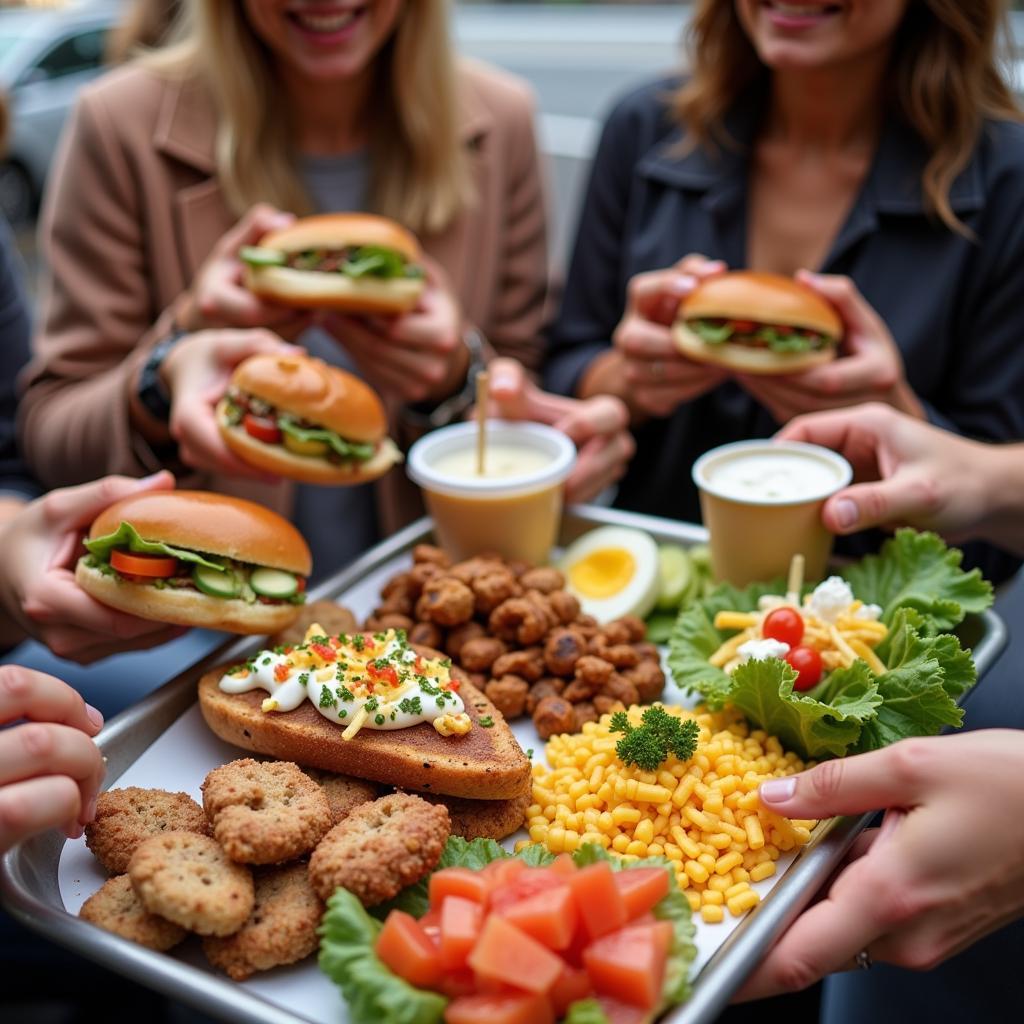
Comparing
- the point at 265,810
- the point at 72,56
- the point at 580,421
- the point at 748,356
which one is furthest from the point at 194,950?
the point at 72,56

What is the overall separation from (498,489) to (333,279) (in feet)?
2.80

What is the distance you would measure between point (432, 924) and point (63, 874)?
66 cm

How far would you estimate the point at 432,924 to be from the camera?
57.3 inches

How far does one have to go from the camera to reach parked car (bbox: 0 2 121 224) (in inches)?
396

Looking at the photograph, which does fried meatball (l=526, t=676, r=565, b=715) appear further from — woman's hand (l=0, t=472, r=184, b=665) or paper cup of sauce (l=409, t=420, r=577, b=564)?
woman's hand (l=0, t=472, r=184, b=665)

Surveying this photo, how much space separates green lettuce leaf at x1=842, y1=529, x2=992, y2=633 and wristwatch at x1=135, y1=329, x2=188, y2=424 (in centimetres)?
177

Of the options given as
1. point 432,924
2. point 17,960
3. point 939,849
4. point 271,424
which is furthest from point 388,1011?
point 17,960

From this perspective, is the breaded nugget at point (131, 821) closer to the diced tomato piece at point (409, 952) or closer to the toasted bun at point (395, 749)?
the toasted bun at point (395, 749)

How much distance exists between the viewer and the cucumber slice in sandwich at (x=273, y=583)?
2123 mm

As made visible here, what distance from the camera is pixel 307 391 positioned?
97.3 inches

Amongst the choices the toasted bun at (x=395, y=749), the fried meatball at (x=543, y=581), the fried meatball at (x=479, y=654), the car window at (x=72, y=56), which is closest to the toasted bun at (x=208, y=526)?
the toasted bun at (x=395, y=749)

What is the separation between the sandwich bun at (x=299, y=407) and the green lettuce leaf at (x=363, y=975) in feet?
4.06

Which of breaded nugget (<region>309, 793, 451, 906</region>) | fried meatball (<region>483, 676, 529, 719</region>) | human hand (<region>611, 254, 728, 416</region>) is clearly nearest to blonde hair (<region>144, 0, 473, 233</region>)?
human hand (<region>611, 254, 728, 416</region>)

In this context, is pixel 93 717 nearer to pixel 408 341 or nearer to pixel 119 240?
pixel 408 341
